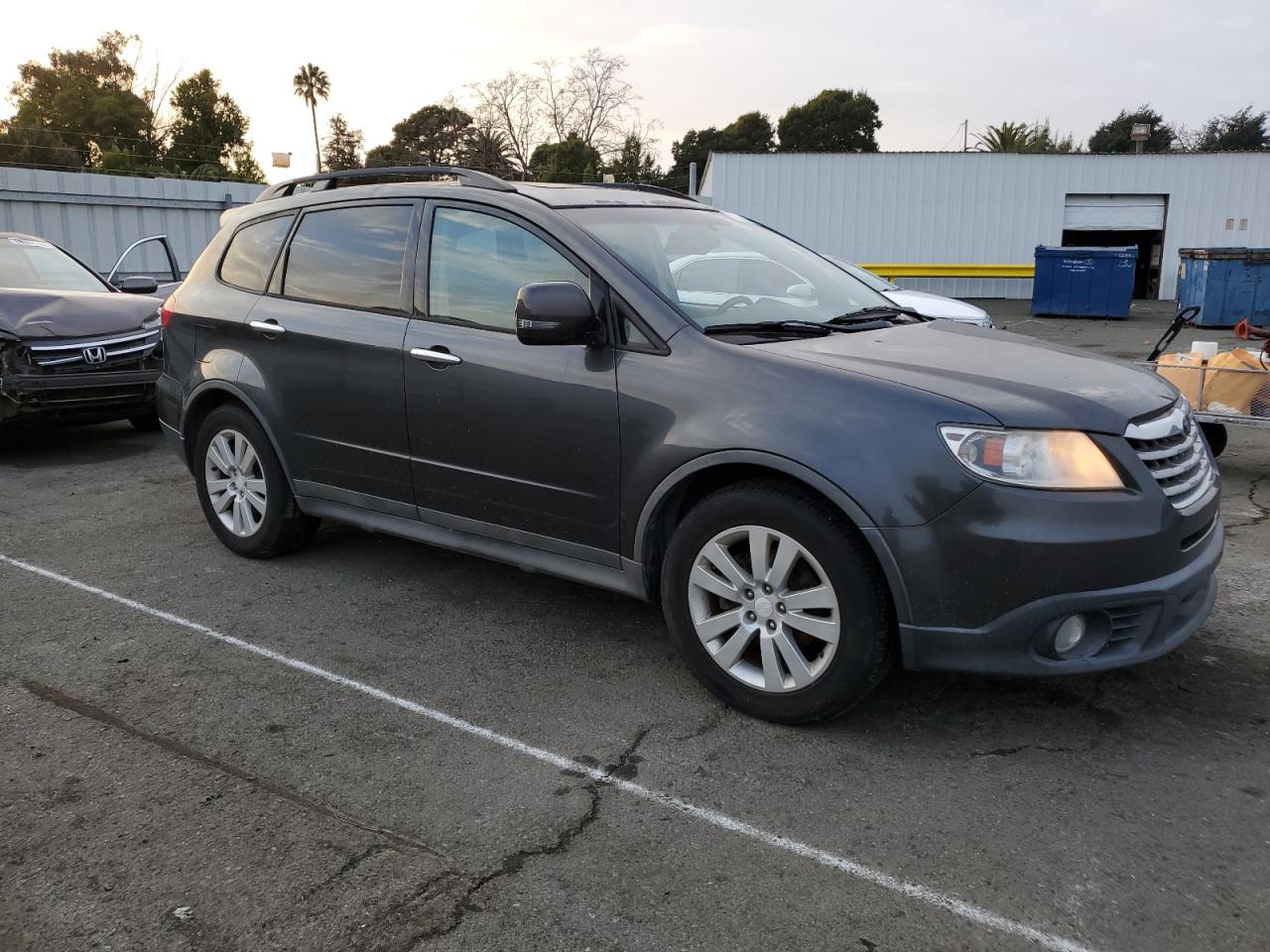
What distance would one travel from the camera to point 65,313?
299 inches

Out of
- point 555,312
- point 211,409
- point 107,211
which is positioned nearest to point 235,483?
point 211,409

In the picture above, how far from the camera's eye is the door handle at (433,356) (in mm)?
3953

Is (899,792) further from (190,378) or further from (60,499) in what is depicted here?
(60,499)

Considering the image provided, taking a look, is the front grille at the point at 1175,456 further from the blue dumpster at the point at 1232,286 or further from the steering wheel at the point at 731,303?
the blue dumpster at the point at 1232,286

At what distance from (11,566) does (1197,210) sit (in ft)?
93.7

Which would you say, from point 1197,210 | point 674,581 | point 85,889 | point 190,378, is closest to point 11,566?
point 190,378

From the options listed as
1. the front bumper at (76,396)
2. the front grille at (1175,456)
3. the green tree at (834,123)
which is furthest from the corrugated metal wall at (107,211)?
the green tree at (834,123)

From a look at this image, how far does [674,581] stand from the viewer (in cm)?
341

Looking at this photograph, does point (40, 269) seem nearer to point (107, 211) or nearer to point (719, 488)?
point (719, 488)

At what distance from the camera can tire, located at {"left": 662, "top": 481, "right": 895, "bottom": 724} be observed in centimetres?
304

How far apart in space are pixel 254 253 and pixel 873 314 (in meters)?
2.98

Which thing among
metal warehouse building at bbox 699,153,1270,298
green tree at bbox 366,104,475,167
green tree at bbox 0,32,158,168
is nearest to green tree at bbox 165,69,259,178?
green tree at bbox 0,32,158,168

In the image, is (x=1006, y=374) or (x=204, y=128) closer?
(x=1006, y=374)

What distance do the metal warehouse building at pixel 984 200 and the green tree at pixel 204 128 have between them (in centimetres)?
4299
